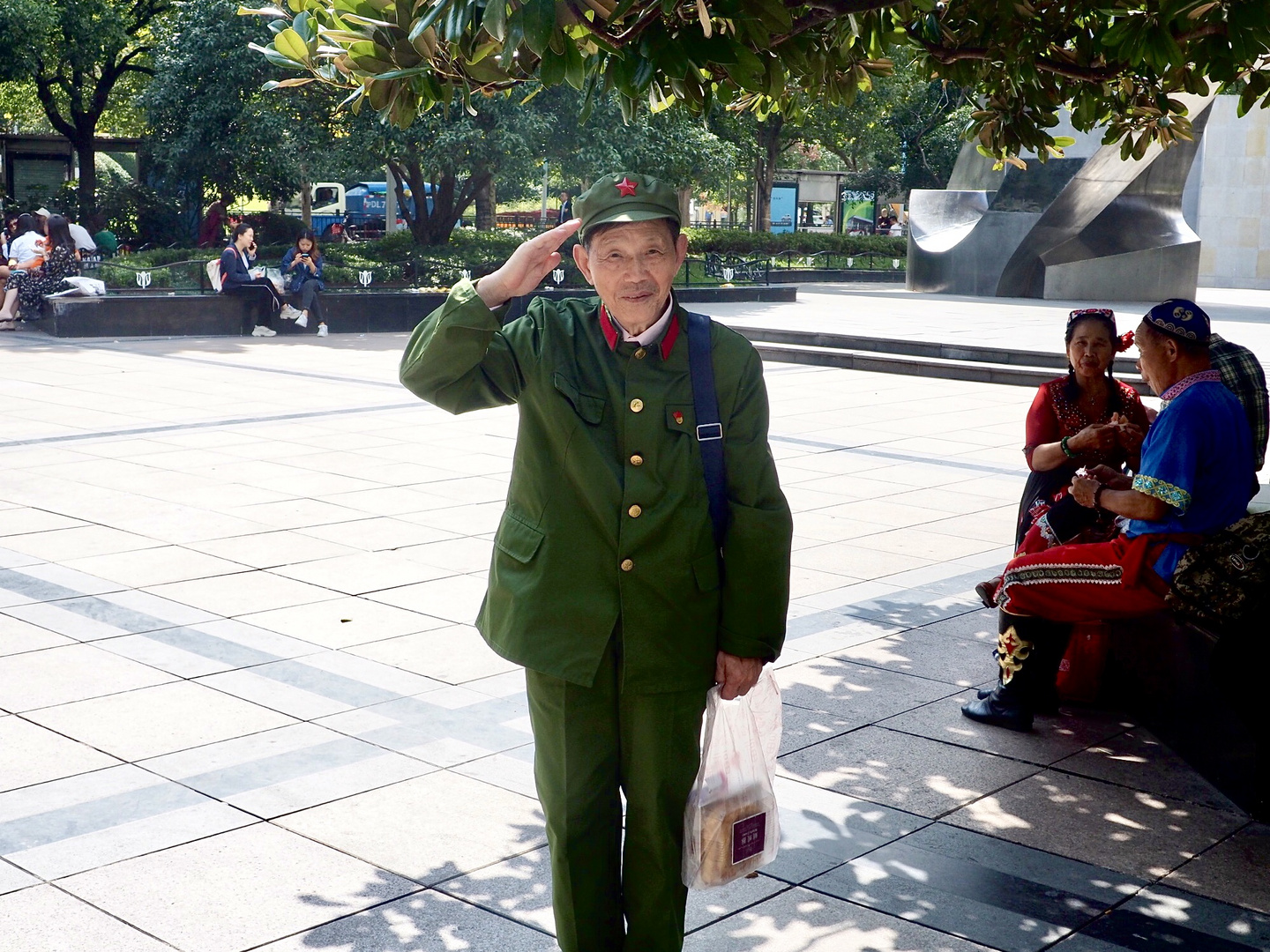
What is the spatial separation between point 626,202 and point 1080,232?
88.2 ft

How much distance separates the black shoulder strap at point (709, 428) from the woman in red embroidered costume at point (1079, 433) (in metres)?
2.58

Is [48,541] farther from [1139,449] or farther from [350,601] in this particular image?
[1139,449]

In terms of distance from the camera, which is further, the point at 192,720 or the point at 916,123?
the point at 916,123

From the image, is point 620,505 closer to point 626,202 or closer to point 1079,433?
point 626,202

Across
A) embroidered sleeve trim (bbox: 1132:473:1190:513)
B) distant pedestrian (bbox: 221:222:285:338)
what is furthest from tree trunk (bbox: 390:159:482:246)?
embroidered sleeve trim (bbox: 1132:473:1190:513)

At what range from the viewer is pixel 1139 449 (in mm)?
5180

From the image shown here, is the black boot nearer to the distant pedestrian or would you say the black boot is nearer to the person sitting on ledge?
the person sitting on ledge

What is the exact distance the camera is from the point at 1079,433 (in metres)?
5.27

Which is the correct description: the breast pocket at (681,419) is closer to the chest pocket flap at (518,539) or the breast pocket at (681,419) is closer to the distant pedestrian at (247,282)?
the chest pocket flap at (518,539)

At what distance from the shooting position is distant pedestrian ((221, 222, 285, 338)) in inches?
770

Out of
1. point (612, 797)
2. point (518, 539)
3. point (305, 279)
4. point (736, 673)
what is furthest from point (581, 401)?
point (305, 279)

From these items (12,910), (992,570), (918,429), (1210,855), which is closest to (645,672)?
(12,910)

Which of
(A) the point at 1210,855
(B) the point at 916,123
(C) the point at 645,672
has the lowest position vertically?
(A) the point at 1210,855

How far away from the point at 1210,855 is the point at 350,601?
3.95m
